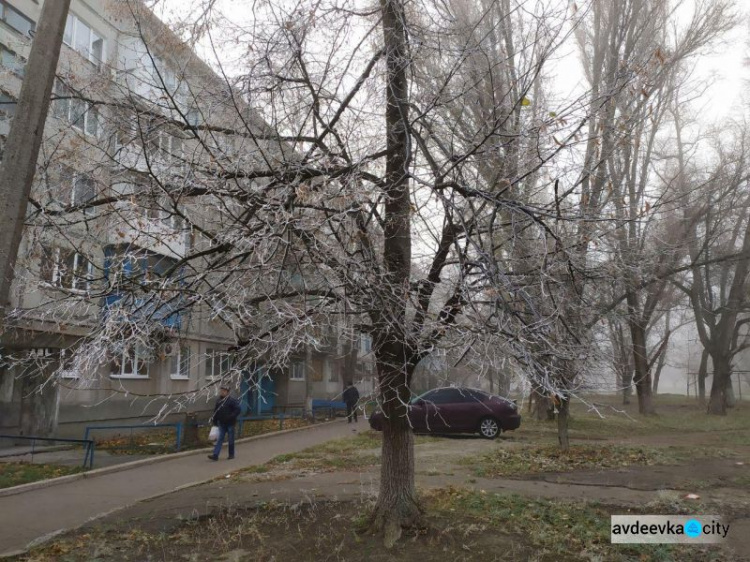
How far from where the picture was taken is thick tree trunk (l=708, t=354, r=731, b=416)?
26.4 m

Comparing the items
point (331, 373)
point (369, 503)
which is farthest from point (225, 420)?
point (331, 373)

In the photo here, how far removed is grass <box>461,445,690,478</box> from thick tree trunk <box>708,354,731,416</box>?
51.0 ft

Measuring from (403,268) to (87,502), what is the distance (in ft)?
18.5

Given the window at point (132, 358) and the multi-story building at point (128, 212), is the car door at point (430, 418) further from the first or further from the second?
the window at point (132, 358)

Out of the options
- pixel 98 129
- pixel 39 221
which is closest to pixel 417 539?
pixel 39 221

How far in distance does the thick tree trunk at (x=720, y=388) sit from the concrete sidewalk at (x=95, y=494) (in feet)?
67.6

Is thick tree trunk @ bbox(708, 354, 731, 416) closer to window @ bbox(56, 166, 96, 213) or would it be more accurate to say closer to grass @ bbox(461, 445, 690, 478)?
grass @ bbox(461, 445, 690, 478)

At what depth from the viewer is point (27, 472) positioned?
1064cm

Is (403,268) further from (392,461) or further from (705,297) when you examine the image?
(705,297)

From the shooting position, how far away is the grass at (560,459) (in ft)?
34.3
